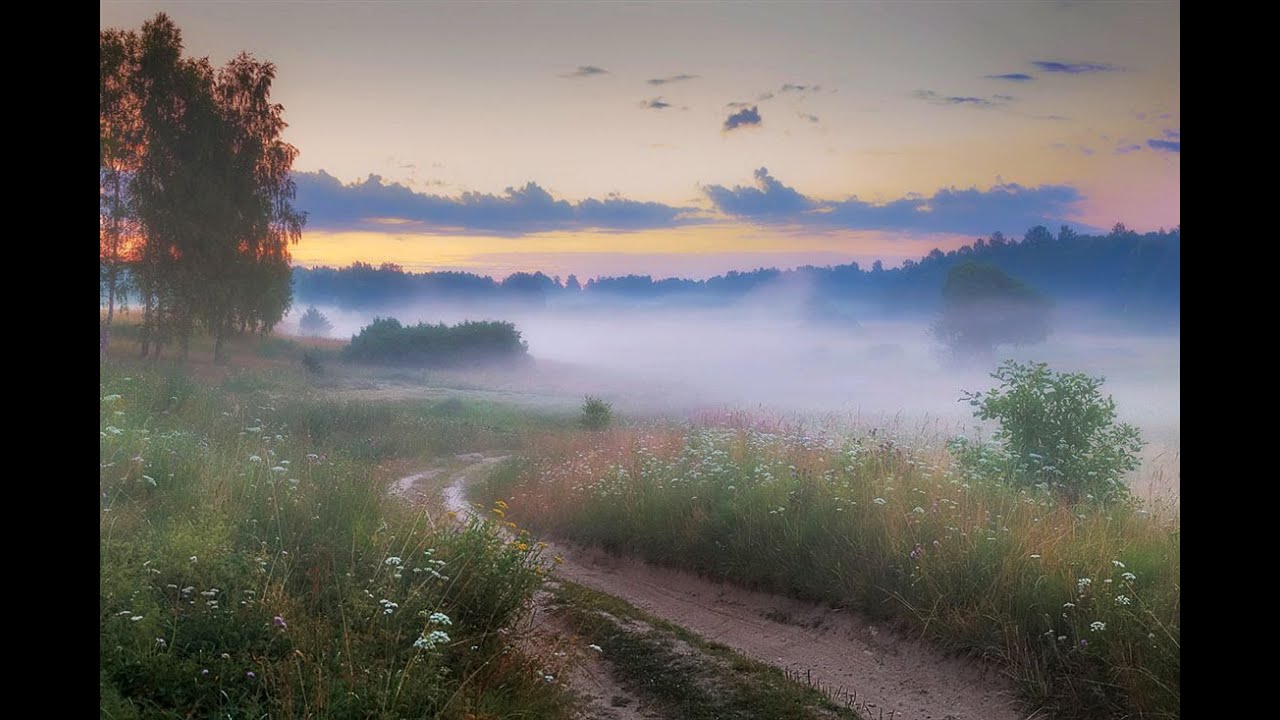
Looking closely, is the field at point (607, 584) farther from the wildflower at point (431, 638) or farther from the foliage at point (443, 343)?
the foliage at point (443, 343)

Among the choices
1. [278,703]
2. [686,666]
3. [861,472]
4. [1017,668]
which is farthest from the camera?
[861,472]

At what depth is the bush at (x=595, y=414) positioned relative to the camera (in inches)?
787

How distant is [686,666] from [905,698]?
6.00ft

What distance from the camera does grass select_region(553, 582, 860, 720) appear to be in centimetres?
655

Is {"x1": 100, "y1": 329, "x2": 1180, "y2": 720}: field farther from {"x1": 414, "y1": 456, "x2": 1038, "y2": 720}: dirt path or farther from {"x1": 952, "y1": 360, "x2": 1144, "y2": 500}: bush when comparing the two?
{"x1": 952, "y1": 360, "x2": 1144, "y2": 500}: bush

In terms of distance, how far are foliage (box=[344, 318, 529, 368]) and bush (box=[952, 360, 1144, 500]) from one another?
15193mm

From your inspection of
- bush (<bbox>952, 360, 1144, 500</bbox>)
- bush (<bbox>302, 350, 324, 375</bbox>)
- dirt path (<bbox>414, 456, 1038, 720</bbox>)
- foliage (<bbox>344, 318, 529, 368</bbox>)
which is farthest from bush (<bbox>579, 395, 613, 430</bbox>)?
bush (<bbox>952, 360, 1144, 500</bbox>)

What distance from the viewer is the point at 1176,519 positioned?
28.0ft

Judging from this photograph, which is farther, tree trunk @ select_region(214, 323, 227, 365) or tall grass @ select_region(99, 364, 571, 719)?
tree trunk @ select_region(214, 323, 227, 365)

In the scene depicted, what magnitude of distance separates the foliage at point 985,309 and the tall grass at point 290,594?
30.1 metres
